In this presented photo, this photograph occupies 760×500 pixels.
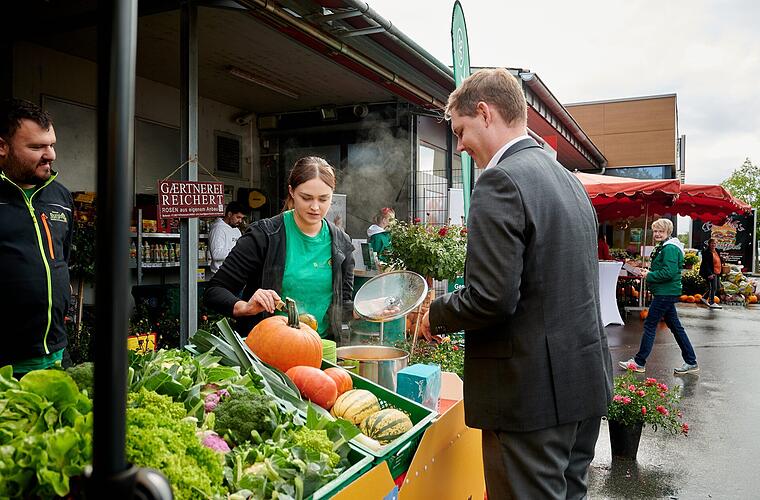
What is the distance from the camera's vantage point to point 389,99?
1065 centimetres

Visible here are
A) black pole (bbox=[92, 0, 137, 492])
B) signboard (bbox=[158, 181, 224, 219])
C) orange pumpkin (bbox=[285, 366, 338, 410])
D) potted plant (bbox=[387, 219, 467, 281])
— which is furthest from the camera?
potted plant (bbox=[387, 219, 467, 281])

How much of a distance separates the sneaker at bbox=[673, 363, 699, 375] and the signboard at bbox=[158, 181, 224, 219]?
21.6 ft

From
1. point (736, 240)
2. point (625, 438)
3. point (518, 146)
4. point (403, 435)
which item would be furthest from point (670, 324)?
point (736, 240)

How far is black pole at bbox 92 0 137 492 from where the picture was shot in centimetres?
55

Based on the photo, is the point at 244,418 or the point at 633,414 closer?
the point at 244,418

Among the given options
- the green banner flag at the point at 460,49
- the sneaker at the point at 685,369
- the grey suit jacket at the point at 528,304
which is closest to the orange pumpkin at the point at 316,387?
the grey suit jacket at the point at 528,304

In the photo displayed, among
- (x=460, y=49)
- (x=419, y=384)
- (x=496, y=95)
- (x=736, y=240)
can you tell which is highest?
(x=460, y=49)

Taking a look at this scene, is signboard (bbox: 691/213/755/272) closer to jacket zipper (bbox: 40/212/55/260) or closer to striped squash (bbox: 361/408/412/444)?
striped squash (bbox: 361/408/412/444)

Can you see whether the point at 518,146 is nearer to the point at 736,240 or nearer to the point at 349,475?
the point at 349,475

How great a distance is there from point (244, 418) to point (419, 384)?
2.95ft

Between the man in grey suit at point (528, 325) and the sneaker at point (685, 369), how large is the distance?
675 centimetres

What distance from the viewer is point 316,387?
225 cm

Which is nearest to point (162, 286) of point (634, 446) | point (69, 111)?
point (69, 111)

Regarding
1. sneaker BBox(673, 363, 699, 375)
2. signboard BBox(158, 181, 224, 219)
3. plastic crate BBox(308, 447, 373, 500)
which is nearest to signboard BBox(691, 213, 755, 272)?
sneaker BBox(673, 363, 699, 375)
